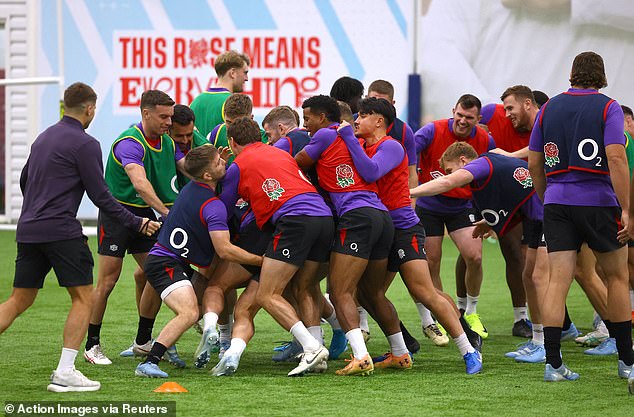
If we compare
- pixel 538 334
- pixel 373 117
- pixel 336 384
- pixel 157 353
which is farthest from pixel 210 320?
pixel 538 334

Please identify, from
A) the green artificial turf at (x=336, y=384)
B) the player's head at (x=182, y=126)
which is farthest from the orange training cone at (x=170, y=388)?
the player's head at (x=182, y=126)

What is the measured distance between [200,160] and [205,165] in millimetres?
50

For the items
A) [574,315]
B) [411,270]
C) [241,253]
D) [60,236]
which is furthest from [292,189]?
[574,315]

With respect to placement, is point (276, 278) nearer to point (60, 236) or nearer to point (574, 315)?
point (60, 236)

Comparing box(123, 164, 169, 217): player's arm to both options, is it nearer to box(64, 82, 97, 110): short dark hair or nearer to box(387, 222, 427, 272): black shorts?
box(64, 82, 97, 110): short dark hair

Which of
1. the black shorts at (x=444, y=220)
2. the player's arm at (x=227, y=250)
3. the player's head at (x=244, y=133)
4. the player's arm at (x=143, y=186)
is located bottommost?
the player's arm at (x=227, y=250)

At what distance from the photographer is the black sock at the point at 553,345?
683 centimetres

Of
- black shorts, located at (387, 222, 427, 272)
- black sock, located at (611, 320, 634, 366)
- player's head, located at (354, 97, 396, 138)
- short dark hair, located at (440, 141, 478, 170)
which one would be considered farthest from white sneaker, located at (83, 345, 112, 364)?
black sock, located at (611, 320, 634, 366)

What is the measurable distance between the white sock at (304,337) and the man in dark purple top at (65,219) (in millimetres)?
1336

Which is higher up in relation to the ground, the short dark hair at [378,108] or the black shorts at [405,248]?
the short dark hair at [378,108]

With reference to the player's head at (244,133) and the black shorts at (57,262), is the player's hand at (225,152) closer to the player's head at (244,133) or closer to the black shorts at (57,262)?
the player's head at (244,133)

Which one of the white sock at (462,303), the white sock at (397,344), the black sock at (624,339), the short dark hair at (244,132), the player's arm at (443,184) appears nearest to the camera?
the black sock at (624,339)
